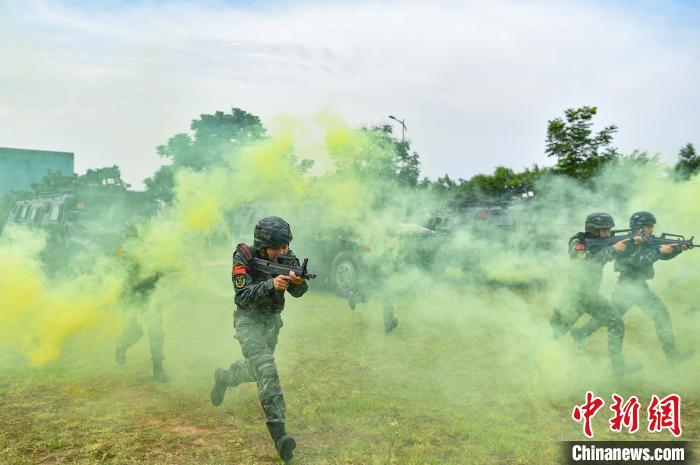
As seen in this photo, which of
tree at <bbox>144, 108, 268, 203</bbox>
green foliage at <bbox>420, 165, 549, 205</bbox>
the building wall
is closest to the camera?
tree at <bbox>144, 108, 268, 203</bbox>

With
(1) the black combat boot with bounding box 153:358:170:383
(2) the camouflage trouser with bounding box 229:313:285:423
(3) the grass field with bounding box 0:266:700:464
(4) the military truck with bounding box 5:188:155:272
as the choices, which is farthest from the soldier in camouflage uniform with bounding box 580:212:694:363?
(4) the military truck with bounding box 5:188:155:272

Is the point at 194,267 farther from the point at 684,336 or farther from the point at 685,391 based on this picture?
the point at 684,336

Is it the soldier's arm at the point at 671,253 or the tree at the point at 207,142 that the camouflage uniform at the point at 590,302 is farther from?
the tree at the point at 207,142

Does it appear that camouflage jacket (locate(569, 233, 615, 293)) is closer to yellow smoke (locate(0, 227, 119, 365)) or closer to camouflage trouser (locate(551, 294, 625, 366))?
camouflage trouser (locate(551, 294, 625, 366))

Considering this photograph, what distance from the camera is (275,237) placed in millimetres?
4637

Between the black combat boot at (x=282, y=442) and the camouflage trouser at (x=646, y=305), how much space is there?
3881mm

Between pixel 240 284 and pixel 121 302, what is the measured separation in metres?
2.51

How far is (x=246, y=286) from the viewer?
4.57 meters

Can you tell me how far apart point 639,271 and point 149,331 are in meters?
5.60

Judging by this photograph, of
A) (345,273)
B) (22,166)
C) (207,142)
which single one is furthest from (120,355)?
(22,166)

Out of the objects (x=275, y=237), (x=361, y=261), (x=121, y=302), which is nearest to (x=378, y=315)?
(x=361, y=261)

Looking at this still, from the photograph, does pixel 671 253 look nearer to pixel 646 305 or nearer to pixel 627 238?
pixel 627 238

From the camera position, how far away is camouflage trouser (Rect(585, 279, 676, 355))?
602cm

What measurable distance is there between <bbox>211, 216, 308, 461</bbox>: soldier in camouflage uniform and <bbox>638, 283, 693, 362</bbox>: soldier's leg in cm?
407
